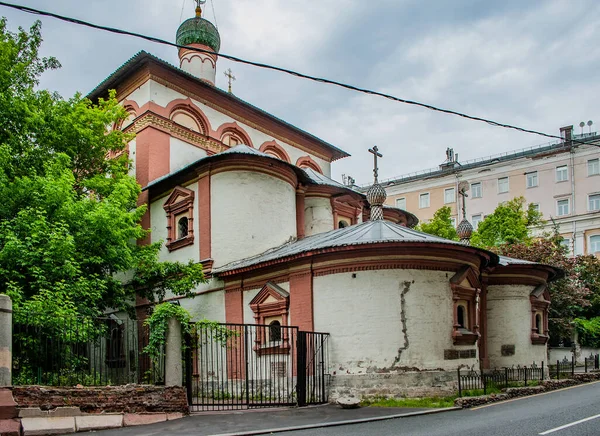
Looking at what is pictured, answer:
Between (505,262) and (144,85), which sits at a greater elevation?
(144,85)

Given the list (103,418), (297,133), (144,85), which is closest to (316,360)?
(103,418)

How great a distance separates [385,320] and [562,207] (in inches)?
1468

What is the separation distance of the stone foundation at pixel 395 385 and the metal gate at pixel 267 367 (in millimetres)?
519

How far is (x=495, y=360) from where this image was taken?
20.6 metres

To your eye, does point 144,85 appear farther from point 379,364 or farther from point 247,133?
point 379,364

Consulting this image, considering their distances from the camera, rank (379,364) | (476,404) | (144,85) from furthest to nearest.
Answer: (144,85), (379,364), (476,404)

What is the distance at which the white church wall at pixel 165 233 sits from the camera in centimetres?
2014

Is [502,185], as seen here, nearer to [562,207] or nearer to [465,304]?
[562,207]

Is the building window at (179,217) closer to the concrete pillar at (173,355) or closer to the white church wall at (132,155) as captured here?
the white church wall at (132,155)

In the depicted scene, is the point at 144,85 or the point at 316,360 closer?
the point at 316,360

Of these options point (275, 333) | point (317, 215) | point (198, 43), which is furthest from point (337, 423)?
point (198, 43)

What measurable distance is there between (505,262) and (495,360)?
11.3ft

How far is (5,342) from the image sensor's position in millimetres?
10297

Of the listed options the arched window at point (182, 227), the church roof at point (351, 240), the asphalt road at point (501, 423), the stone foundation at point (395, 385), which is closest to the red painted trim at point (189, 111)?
the arched window at point (182, 227)
